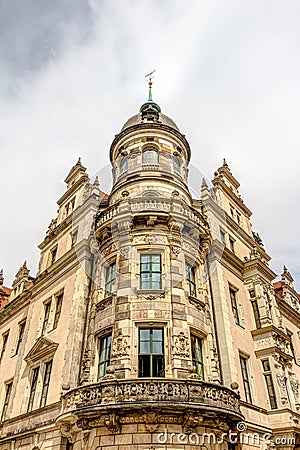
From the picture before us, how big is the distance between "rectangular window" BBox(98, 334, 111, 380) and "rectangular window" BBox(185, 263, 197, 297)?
4330 mm

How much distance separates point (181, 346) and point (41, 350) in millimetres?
8525

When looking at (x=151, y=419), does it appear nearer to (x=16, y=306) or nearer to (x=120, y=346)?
(x=120, y=346)

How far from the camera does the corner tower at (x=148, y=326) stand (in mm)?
12984

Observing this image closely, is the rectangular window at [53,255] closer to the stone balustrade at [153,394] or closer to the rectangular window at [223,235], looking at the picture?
the rectangular window at [223,235]

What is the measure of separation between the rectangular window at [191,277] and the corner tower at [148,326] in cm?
5

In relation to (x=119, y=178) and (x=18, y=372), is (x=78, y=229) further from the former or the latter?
(x=18, y=372)

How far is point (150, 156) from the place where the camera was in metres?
22.7

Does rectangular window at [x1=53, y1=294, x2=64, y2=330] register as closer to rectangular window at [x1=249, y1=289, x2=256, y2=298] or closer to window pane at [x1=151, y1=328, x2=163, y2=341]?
window pane at [x1=151, y1=328, x2=163, y2=341]

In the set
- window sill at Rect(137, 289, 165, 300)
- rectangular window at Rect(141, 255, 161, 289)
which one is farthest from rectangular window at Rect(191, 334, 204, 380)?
rectangular window at Rect(141, 255, 161, 289)

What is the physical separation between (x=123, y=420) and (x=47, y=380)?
741cm

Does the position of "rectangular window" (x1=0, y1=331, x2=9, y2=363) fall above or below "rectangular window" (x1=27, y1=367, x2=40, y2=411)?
above

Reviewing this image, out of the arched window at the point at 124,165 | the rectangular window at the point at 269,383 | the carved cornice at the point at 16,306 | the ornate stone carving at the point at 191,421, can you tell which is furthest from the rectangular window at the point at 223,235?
the carved cornice at the point at 16,306

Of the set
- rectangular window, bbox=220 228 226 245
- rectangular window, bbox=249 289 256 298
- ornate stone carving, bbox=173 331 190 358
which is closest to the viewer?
ornate stone carving, bbox=173 331 190 358

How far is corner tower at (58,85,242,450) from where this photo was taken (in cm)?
1298
